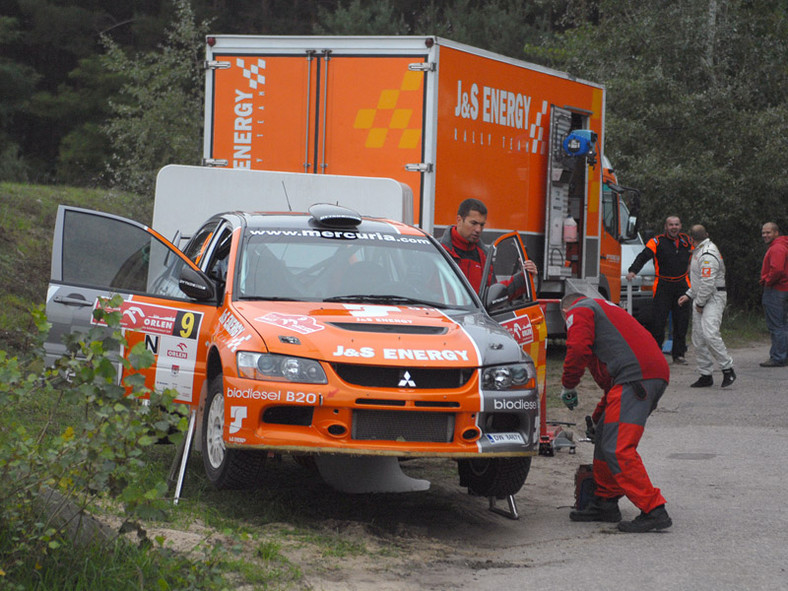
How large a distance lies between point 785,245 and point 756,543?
35.9 feet

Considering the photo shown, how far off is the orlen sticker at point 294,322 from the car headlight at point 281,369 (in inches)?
8.5

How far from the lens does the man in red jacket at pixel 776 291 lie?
16.5m

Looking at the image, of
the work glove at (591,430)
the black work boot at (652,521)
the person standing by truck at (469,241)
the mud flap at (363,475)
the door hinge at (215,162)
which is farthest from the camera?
the door hinge at (215,162)

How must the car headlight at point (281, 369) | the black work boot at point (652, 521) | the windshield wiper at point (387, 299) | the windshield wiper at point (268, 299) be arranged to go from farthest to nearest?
the windshield wiper at point (387, 299), the windshield wiper at point (268, 299), the black work boot at point (652, 521), the car headlight at point (281, 369)

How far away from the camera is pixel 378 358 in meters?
6.33

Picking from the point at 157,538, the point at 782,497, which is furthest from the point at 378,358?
the point at 782,497

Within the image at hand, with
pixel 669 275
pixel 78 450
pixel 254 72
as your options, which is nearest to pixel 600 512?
pixel 78 450

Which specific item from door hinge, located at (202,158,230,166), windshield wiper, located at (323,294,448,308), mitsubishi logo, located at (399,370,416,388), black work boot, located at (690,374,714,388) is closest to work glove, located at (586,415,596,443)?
windshield wiper, located at (323,294,448,308)

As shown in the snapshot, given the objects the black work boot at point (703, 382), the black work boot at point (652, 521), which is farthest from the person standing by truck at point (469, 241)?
the black work boot at point (703, 382)

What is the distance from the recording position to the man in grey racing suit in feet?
46.1

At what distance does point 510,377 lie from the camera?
668 centimetres

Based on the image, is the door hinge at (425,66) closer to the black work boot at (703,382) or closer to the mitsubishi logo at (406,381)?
the black work boot at (703,382)

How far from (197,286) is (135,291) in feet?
2.17

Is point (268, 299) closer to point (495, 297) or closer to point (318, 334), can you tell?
point (318, 334)
